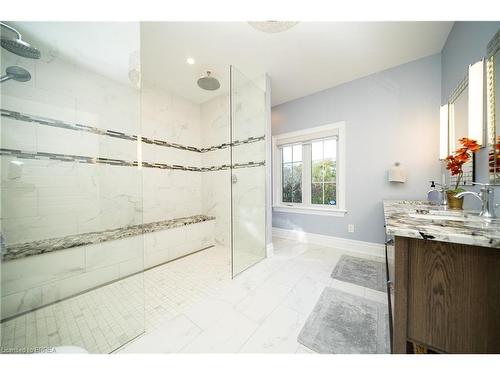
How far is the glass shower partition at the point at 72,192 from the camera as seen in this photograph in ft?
3.83

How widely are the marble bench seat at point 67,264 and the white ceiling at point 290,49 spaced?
194cm

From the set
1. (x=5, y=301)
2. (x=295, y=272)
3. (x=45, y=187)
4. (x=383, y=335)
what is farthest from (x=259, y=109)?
(x=5, y=301)

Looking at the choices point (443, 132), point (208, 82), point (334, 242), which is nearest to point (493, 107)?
point (443, 132)

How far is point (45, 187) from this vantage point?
143 cm

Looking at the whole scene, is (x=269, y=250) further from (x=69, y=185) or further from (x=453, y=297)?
(x=69, y=185)

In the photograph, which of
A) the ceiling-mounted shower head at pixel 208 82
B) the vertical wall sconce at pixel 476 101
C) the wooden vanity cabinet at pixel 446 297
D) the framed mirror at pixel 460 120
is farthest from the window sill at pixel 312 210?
the ceiling-mounted shower head at pixel 208 82

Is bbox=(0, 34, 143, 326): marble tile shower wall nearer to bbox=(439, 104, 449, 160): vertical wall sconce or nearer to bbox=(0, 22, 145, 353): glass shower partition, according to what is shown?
bbox=(0, 22, 145, 353): glass shower partition

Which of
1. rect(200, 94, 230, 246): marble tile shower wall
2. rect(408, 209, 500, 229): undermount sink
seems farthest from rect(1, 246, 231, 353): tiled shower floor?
rect(408, 209, 500, 229): undermount sink

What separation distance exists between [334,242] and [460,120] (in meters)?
1.88

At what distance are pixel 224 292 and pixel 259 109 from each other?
2.15 meters

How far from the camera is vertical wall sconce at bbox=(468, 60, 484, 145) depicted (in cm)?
115

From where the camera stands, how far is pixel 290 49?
6.13ft

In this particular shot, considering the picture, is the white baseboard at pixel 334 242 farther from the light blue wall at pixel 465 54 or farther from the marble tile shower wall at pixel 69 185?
the marble tile shower wall at pixel 69 185

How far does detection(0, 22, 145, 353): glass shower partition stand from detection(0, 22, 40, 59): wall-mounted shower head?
0.04 meters
